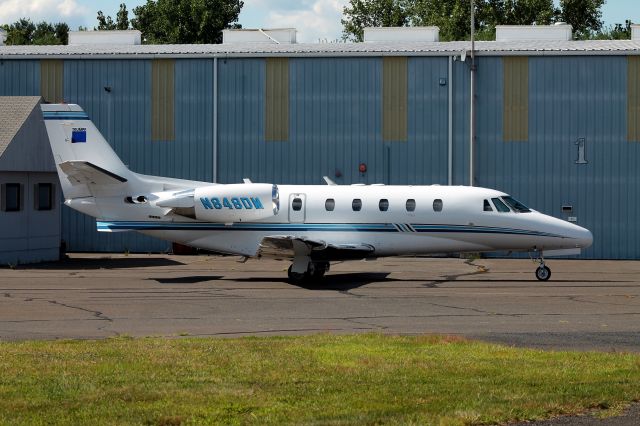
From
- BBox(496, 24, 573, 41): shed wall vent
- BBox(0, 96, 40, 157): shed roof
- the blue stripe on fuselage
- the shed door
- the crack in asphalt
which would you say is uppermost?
BBox(496, 24, 573, 41): shed wall vent

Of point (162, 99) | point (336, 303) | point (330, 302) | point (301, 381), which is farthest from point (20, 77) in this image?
point (301, 381)

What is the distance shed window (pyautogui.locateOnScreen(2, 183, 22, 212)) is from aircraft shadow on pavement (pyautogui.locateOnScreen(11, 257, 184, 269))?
1.93 meters

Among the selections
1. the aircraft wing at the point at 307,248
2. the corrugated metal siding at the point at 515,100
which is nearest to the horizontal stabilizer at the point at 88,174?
the aircraft wing at the point at 307,248

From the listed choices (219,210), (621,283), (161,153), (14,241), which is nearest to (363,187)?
(219,210)

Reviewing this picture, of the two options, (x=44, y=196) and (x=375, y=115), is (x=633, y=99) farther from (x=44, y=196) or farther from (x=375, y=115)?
(x=44, y=196)

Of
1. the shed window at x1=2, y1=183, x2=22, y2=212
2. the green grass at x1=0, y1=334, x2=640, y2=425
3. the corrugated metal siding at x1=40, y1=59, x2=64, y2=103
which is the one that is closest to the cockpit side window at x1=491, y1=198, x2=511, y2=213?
the green grass at x1=0, y1=334, x2=640, y2=425

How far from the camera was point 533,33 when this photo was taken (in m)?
48.2

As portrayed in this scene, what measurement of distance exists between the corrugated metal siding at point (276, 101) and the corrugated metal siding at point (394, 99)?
376 centimetres

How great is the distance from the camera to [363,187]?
102ft

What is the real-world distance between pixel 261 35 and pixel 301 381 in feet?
125

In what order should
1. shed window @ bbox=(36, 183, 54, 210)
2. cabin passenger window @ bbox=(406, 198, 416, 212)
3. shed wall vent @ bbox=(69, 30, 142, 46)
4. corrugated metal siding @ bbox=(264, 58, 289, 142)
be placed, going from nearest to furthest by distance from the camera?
cabin passenger window @ bbox=(406, 198, 416, 212) → shed window @ bbox=(36, 183, 54, 210) → corrugated metal siding @ bbox=(264, 58, 289, 142) → shed wall vent @ bbox=(69, 30, 142, 46)

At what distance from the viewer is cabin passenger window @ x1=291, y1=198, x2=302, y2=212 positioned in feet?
99.7

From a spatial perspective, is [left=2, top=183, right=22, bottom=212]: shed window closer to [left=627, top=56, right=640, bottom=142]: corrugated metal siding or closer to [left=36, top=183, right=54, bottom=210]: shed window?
[left=36, top=183, right=54, bottom=210]: shed window

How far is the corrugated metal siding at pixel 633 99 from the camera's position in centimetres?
4169
